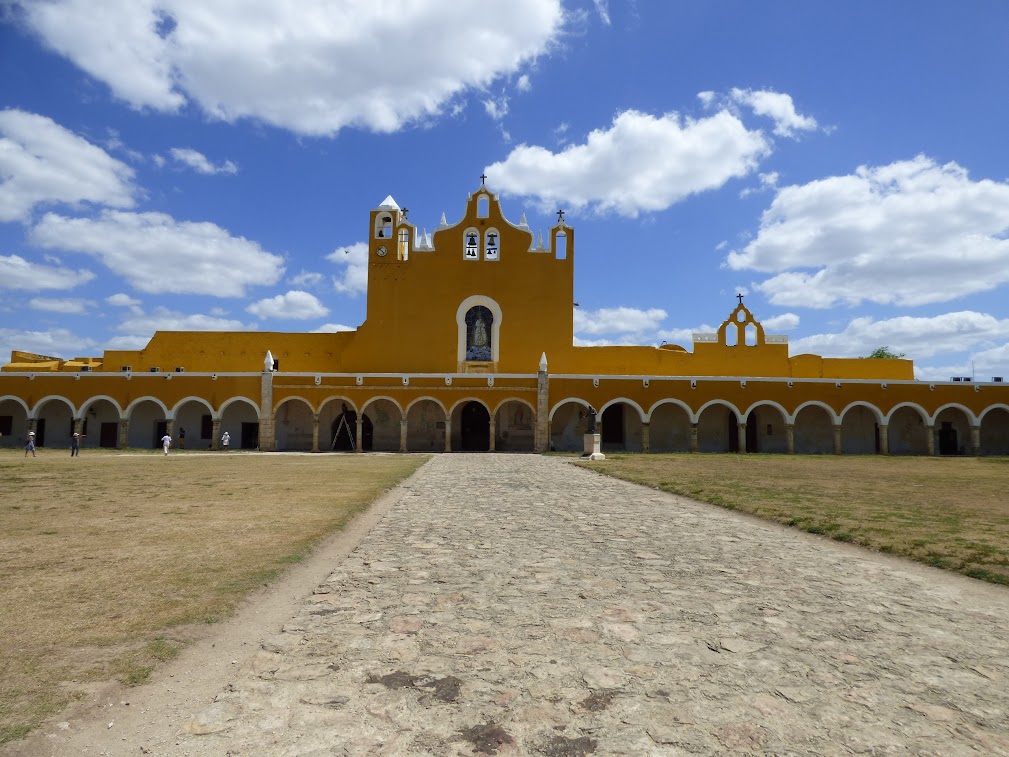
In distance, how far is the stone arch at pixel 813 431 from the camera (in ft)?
94.9

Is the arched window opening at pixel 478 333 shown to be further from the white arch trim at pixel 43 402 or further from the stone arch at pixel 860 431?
the white arch trim at pixel 43 402

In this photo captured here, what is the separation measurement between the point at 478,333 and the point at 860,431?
18144 millimetres

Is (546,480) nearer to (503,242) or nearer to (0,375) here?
(503,242)

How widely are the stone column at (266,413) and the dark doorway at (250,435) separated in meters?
1.78

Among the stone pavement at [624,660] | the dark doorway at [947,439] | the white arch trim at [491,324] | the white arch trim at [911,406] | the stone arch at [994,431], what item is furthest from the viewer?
the white arch trim at [491,324]

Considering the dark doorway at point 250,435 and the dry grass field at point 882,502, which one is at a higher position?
the dark doorway at point 250,435

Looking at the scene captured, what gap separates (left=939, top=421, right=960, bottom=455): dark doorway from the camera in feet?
96.1

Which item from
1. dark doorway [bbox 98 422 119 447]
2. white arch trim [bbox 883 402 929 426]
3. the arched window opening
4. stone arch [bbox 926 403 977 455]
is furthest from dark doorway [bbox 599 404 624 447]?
dark doorway [bbox 98 422 119 447]

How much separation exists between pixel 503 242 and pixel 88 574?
26628mm

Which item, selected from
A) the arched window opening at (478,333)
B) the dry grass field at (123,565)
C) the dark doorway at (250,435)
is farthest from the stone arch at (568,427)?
the dry grass field at (123,565)

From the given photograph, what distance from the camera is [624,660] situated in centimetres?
330

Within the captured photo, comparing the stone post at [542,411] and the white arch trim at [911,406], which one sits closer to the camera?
the stone post at [542,411]

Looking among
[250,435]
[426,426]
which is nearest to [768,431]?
[426,426]

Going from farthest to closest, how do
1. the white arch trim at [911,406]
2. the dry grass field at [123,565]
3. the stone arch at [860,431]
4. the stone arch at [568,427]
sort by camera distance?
the stone arch at [860,431] < the stone arch at [568,427] < the white arch trim at [911,406] < the dry grass field at [123,565]
